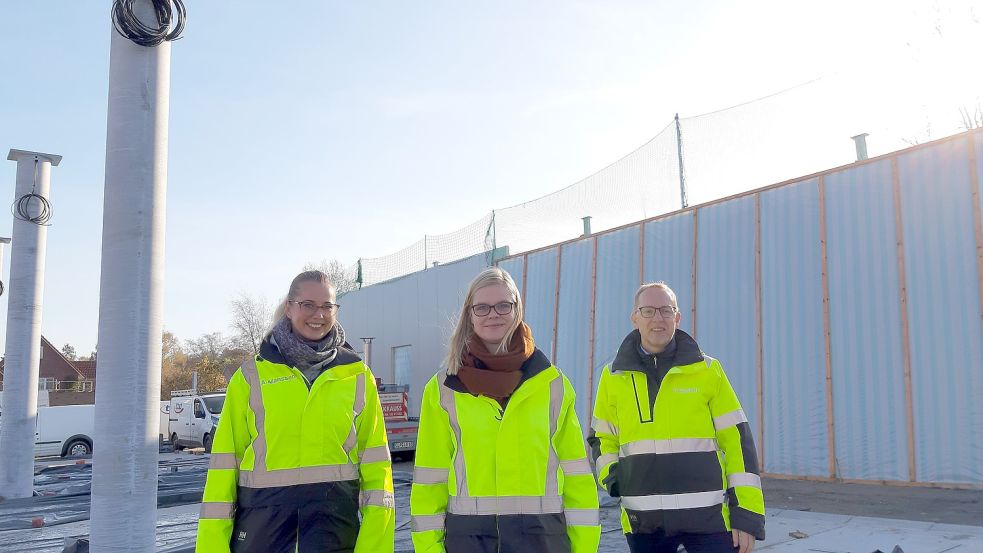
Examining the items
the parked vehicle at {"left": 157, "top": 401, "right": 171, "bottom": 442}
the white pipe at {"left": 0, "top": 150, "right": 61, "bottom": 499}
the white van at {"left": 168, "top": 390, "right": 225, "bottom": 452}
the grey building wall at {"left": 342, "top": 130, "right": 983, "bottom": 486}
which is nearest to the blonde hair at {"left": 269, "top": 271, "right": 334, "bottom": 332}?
the grey building wall at {"left": 342, "top": 130, "right": 983, "bottom": 486}

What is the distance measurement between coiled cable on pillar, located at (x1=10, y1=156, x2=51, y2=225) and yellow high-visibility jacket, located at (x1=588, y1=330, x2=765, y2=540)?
11677 mm

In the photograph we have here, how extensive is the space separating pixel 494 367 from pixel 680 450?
1.08 meters

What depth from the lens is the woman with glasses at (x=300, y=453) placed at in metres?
2.97

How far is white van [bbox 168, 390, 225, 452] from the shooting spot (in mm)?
21078

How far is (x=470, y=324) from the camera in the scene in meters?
2.96

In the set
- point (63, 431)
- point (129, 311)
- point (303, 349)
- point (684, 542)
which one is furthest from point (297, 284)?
point (63, 431)

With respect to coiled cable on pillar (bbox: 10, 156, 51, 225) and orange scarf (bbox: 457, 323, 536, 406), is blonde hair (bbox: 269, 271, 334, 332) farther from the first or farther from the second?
coiled cable on pillar (bbox: 10, 156, 51, 225)

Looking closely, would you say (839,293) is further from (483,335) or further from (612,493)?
(483,335)

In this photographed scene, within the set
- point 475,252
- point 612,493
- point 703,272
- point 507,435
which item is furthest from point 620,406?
point 475,252

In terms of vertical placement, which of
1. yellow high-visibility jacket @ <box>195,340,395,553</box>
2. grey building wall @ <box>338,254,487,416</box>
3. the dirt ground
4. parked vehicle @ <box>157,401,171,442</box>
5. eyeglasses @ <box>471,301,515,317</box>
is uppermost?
grey building wall @ <box>338,254,487,416</box>

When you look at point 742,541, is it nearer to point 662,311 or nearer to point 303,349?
point 662,311

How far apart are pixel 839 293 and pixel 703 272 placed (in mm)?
2227

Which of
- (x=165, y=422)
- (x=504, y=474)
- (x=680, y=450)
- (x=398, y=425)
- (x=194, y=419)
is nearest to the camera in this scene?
(x=504, y=474)

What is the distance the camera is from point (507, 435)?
266 cm
